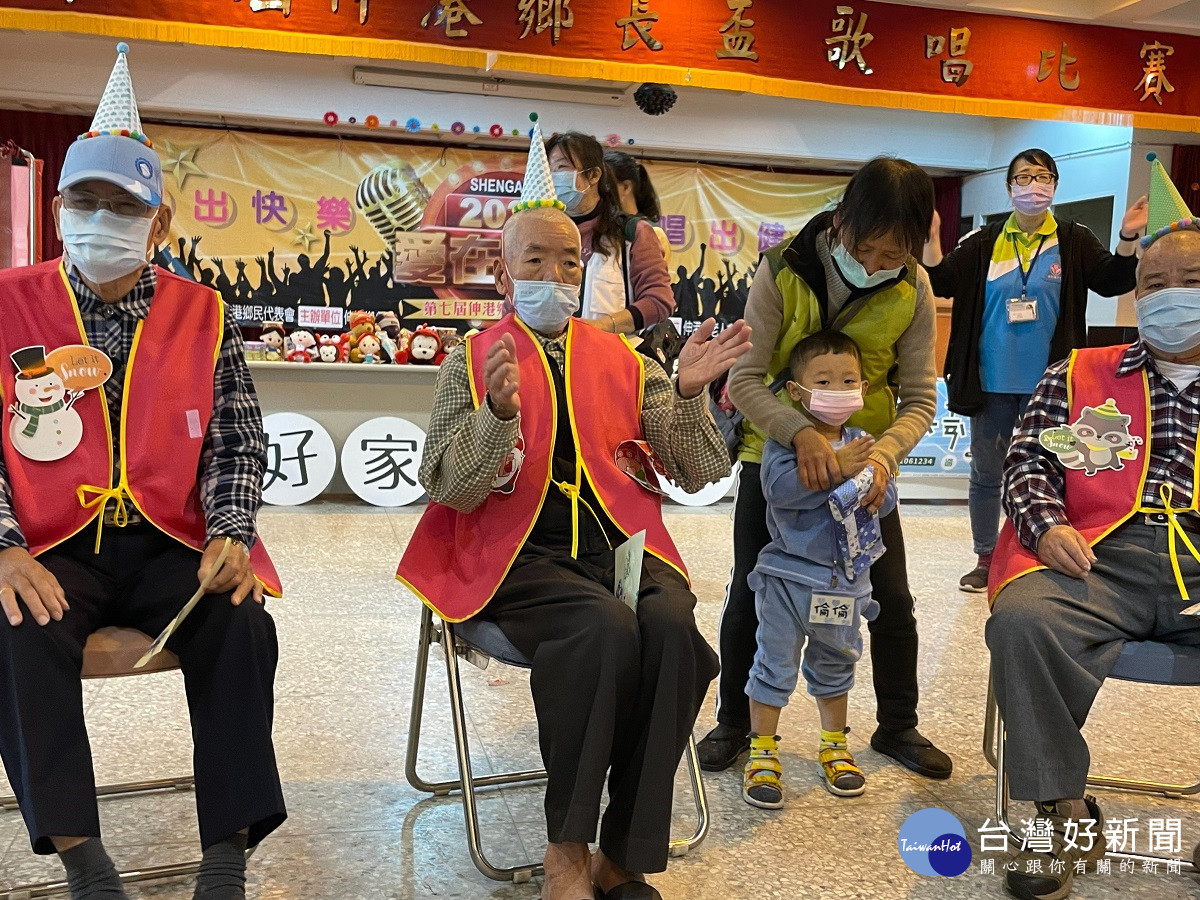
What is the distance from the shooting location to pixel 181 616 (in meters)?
1.66

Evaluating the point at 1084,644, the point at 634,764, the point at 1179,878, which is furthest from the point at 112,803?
the point at 1179,878

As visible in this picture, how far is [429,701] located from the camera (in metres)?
2.89

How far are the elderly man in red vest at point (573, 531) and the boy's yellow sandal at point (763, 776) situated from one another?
56cm

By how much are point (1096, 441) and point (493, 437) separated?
122 centimetres

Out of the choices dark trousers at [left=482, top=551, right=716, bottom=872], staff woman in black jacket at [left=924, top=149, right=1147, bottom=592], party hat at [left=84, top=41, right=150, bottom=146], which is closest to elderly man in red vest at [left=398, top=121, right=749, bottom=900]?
dark trousers at [left=482, top=551, right=716, bottom=872]

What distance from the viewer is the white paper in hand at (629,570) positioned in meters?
1.83

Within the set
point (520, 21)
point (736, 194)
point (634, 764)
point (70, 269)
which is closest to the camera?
point (634, 764)

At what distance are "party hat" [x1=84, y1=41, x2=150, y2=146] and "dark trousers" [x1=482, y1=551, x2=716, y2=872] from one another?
115 cm

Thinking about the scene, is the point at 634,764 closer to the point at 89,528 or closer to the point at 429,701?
the point at 89,528

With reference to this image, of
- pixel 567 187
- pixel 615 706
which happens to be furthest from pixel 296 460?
pixel 615 706

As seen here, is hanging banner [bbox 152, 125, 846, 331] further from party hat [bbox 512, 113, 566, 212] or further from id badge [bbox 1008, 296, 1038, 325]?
party hat [bbox 512, 113, 566, 212]

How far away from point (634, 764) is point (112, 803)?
120cm

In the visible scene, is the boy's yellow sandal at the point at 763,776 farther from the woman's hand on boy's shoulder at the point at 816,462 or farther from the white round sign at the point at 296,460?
the white round sign at the point at 296,460

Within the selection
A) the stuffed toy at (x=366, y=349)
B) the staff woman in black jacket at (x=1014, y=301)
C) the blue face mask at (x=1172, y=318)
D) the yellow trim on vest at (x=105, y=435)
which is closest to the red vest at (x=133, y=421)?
the yellow trim on vest at (x=105, y=435)
